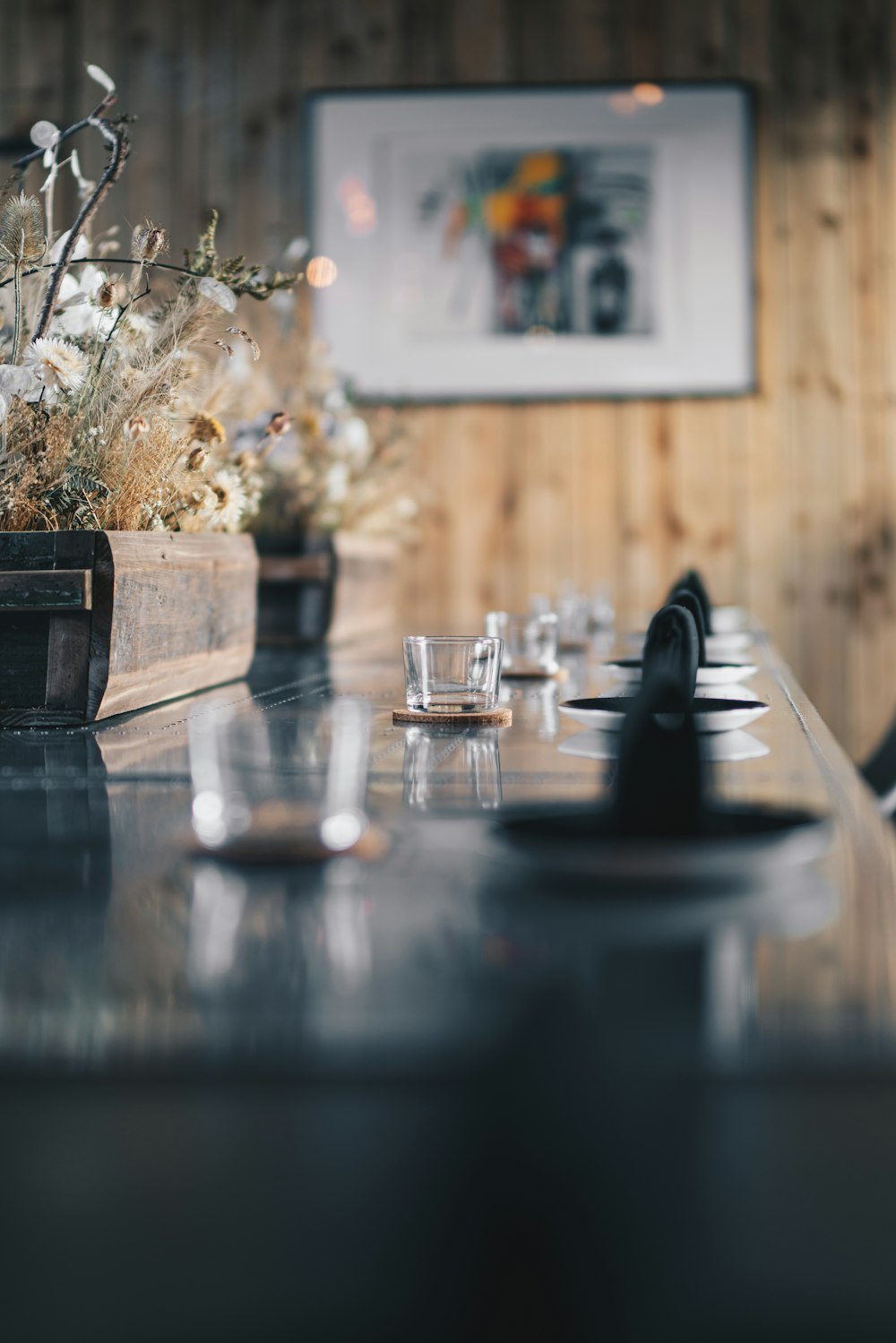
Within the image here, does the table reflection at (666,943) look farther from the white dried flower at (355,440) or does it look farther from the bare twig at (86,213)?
the white dried flower at (355,440)

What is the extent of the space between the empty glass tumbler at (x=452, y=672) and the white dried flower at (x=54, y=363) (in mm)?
363

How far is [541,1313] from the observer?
44cm

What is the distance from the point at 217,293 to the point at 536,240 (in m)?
2.76

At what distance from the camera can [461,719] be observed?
1.17 metres

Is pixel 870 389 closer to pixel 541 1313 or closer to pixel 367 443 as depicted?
pixel 367 443

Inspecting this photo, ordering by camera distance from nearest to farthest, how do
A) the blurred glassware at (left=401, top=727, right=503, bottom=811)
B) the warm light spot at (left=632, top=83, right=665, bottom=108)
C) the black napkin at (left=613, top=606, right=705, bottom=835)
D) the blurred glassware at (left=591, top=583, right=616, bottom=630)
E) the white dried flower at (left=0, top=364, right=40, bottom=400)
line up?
1. the black napkin at (left=613, top=606, right=705, bottom=835)
2. the blurred glassware at (left=401, top=727, right=503, bottom=811)
3. the white dried flower at (left=0, top=364, right=40, bottom=400)
4. the blurred glassware at (left=591, top=583, right=616, bottom=630)
5. the warm light spot at (left=632, top=83, right=665, bottom=108)

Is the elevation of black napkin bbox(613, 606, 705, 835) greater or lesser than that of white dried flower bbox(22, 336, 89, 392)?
lesser

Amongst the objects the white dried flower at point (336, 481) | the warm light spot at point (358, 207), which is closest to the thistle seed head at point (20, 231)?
the white dried flower at point (336, 481)

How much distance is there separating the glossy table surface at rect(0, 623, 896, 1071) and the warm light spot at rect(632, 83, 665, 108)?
3390mm

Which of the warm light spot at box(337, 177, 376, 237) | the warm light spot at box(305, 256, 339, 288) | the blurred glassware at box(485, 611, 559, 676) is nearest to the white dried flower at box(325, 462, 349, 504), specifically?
the blurred glassware at box(485, 611, 559, 676)

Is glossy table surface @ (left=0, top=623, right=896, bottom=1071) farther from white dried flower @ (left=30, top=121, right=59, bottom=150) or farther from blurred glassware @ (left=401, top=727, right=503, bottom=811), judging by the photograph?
white dried flower @ (left=30, top=121, right=59, bottom=150)

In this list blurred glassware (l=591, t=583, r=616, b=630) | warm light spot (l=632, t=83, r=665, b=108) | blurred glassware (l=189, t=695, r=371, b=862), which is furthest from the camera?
warm light spot (l=632, t=83, r=665, b=108)

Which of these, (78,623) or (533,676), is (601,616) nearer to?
(533,676)

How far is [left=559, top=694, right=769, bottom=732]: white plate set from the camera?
100 cm
